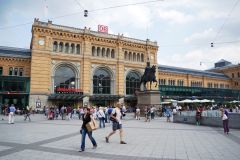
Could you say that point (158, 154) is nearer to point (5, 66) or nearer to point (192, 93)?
point (5, 66)

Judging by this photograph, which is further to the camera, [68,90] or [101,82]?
[101,82]

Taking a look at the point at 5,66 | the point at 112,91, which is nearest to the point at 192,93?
the point at 112,91

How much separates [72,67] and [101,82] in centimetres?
772

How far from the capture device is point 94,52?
54.5m

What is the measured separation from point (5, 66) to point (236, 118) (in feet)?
141

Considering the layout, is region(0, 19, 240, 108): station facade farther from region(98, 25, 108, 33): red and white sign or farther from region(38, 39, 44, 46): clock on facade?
region(98, 25, 108, 33): red and white sign

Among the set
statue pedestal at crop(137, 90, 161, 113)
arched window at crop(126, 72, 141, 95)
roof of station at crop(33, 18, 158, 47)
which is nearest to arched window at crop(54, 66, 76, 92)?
roof of station at crop(33, 18, 158, 47)

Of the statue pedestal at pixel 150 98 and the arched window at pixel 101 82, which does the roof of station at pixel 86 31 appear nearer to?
the arched window at pixel 101 82

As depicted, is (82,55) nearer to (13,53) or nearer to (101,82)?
(101,82)

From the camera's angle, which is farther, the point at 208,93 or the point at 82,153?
the point at 208,93

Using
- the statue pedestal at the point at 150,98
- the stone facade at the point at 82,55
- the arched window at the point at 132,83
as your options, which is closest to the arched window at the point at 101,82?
the stone facade at the point at 82,55

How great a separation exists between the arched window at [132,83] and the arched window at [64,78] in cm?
1424

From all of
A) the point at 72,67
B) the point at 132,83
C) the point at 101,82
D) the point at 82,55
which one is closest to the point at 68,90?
the point at 72,67

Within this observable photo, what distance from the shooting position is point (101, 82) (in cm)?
5472
